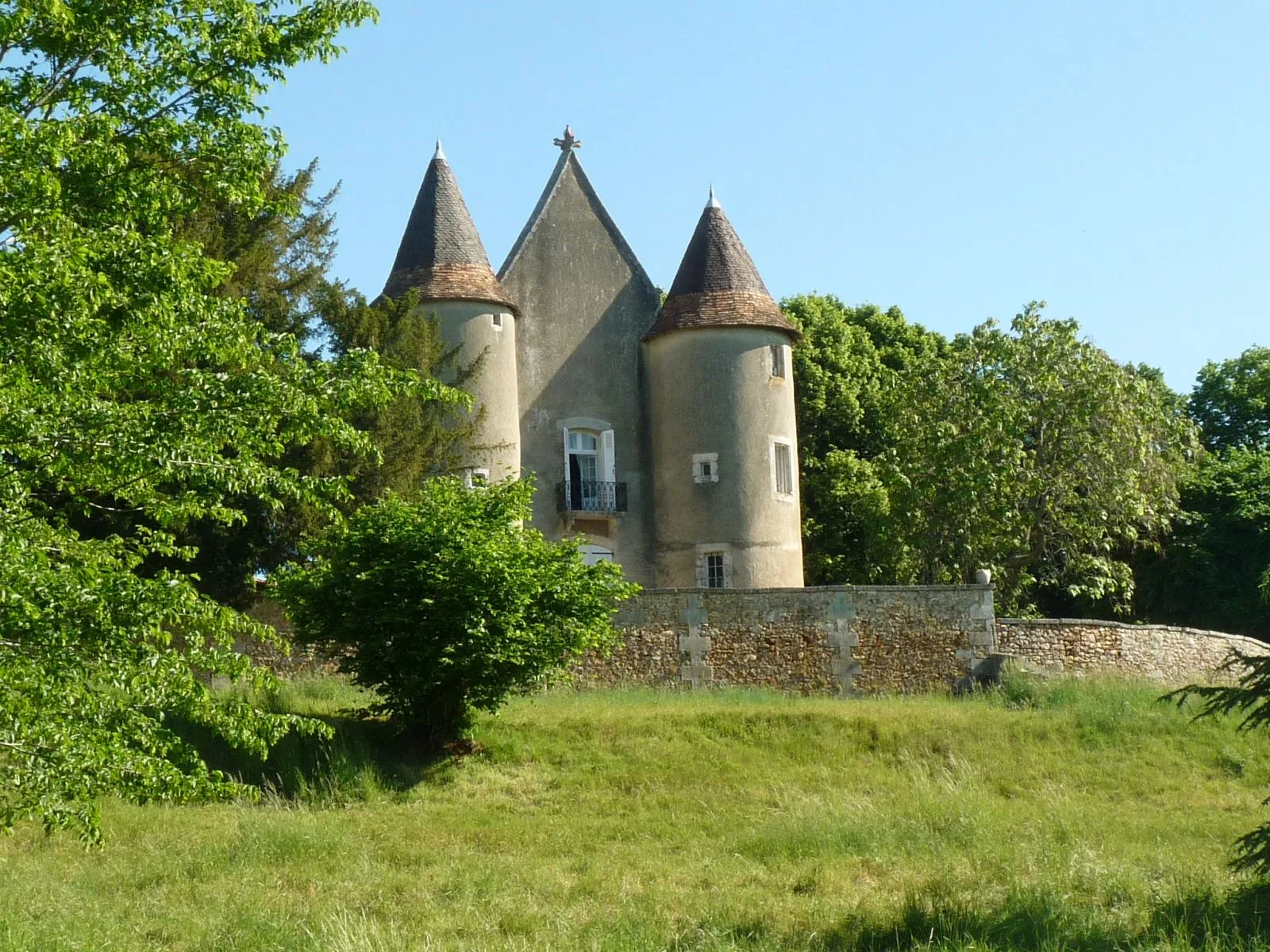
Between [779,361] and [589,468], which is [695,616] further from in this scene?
[779,361]

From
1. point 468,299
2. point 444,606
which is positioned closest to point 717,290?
point 468,299

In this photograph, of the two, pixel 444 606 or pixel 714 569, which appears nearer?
pixel 444 606

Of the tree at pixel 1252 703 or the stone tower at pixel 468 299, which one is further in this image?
the stone tower at pixel 468 299

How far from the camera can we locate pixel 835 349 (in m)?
38.2

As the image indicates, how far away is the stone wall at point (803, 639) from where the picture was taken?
77.5 feet

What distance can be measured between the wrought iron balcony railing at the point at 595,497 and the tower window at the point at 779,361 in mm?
4005

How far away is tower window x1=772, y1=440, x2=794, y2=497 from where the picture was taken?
30094mm

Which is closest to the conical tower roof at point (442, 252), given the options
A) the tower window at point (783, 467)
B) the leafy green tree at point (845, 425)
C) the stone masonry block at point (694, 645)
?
the tower window at point (783, 467)

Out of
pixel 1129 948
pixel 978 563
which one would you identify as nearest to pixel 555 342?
pixel 978 563

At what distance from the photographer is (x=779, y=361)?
30.5m

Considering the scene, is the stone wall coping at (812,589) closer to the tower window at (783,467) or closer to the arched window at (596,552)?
the tower window at (783,467)

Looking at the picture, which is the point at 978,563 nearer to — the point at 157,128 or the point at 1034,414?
the point at 1034,414

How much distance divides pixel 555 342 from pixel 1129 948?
21924 mm

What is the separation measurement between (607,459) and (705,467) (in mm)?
2221
